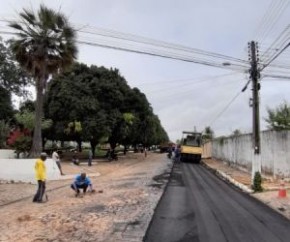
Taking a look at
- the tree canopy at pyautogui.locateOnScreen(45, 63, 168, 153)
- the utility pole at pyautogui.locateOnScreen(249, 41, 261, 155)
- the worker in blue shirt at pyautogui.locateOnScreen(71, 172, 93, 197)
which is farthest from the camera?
the tree canopy at pyautogui.locateOnScreen(45, 63, 168, 153)

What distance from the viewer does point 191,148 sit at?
59.9 metres

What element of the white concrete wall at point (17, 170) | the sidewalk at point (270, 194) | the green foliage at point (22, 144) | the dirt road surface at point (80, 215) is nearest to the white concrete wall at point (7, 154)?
the green foliage at point (22, 144)

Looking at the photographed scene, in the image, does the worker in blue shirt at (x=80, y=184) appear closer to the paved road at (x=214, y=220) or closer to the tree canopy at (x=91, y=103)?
the paved road at (x=214, y=220)

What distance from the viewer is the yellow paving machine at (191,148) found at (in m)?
59.4

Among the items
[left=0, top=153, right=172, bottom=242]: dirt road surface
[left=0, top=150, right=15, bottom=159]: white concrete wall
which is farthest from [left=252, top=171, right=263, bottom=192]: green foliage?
[left=0, top=150, right=15, bottom=159]: white concrete wall

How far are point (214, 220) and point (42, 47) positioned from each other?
70.0 feet

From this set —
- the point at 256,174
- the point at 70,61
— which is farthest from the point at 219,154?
the point at 256,174

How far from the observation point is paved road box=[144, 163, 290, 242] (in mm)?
13189

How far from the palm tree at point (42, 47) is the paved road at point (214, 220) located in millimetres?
14391

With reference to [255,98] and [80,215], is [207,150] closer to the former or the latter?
[255,98]

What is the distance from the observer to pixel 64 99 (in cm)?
5394

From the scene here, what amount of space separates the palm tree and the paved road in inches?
567

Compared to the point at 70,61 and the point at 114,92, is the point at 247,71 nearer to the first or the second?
the point at 70,61

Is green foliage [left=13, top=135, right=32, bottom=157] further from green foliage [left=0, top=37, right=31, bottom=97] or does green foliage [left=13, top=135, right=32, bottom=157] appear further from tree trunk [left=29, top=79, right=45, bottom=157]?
green foliage [left=0, top=37, right=31, bottom=97]
